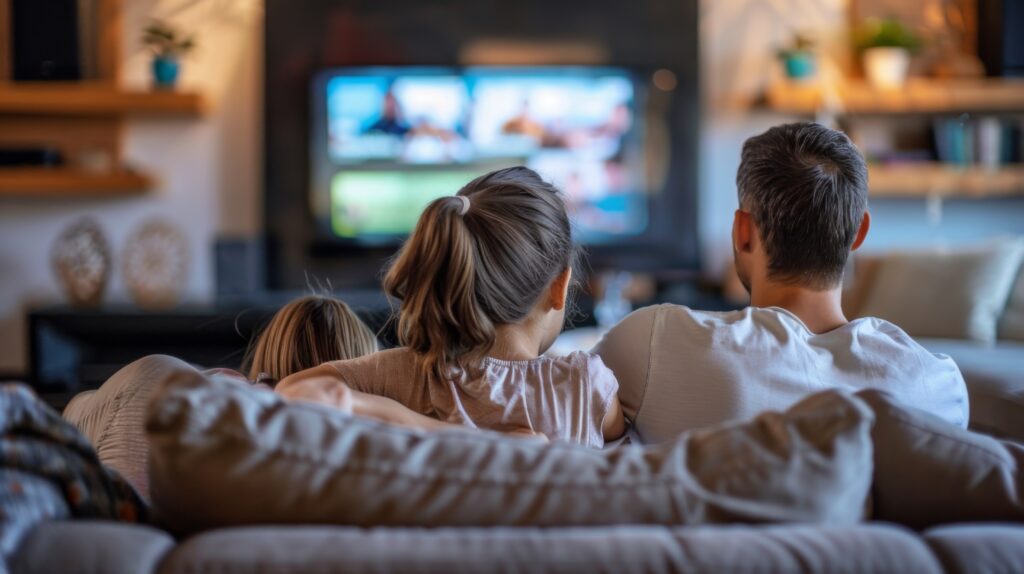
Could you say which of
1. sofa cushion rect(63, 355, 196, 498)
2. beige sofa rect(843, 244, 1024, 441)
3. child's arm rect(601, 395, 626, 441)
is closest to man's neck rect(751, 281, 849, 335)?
child's arm rect(601, 395, 626, 441)

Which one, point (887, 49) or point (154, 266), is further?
point (887, 49)

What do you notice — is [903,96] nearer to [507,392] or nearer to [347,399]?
[507,392]

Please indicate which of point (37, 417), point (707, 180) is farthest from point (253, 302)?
point (37, 417)

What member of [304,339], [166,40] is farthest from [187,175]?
[304,339]

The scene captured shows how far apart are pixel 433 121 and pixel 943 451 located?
4.24 metres

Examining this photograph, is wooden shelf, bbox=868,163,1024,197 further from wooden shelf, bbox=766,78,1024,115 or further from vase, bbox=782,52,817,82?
vase, bbox=782,52,817,82

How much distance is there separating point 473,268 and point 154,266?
3936 mm

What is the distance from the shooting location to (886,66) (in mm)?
5016

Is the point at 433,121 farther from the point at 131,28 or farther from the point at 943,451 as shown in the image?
the point at 943,451

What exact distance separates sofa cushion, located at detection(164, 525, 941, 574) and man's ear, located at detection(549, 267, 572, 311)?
2.07 feet

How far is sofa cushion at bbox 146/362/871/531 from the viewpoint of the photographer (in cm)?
83

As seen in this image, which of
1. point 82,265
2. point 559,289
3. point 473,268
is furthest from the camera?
point 82,265

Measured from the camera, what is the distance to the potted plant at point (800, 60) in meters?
A: 5.02

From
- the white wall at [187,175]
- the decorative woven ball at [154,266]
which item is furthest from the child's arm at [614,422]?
the white wall at [187,175]
